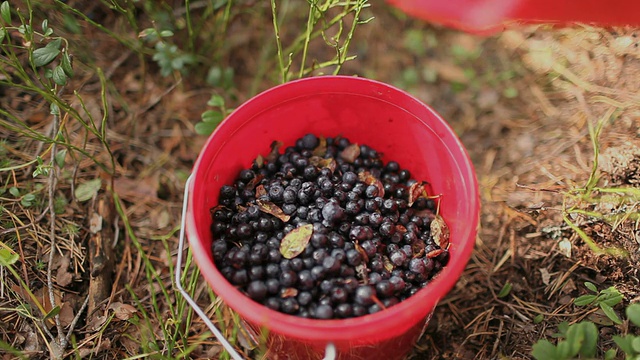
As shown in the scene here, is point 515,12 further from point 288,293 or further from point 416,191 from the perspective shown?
point 288,293

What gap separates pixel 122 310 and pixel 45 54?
2.83ft

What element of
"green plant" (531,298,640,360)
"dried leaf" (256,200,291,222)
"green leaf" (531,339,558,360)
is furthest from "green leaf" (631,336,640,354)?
"dried leaf" (256,200,291,222)

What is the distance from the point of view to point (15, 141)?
1895 millimetres

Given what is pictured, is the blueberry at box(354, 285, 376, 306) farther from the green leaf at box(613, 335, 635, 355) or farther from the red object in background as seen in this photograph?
the red object in background

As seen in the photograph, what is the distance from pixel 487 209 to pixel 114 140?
1543 millimetres

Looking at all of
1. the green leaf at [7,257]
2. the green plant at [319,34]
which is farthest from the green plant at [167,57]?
the green leaf at [7,257]

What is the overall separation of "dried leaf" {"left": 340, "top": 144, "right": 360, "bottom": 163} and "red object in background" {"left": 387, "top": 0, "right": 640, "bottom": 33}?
1.10 m

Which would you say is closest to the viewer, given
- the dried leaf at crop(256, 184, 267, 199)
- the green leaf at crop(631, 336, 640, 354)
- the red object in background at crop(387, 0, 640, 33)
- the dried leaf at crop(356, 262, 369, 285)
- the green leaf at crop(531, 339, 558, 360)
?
the green leaf at crop(631, 336, 640, 354)

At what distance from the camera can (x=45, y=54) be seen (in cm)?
158

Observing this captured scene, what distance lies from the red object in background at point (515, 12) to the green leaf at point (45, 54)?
1616 millimetres

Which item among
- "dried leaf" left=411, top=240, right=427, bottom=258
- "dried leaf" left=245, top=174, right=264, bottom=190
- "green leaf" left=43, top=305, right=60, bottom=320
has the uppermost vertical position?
"dried leaf" left=245, top=174, right=264, bottom=190

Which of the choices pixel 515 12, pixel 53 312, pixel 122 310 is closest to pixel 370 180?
pixel 122 310

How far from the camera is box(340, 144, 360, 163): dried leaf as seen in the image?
72.0 inches

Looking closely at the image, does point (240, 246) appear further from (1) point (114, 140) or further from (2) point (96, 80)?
(2) point (96, 80)
